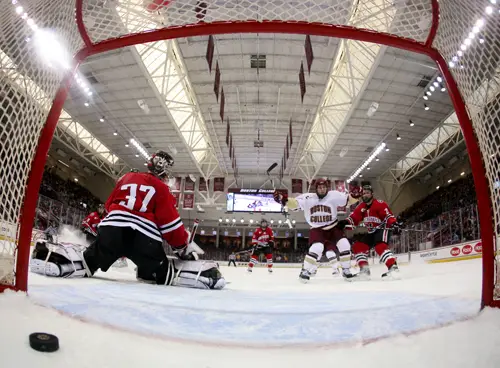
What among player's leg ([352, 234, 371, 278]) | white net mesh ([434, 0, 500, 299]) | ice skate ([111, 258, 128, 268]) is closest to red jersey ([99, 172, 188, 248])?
white net mesh ([434, 0, 500, 299])

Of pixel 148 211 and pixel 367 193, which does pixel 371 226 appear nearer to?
pixel 367 193

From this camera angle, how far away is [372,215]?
201 inches

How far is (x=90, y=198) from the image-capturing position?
68.0 feet

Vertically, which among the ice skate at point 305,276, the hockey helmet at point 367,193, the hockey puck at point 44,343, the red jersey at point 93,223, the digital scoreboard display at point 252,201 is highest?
the digital scoreboard display at point 252,201

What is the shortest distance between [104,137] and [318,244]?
14.8 meters

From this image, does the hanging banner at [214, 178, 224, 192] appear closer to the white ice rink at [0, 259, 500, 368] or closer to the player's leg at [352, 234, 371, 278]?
the player's leg at [352, 234, 371, 278]

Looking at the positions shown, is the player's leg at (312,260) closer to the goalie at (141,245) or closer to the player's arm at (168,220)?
the goalie at (141,245)

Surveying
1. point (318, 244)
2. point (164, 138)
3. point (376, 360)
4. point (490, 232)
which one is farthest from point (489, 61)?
point (164, 138)

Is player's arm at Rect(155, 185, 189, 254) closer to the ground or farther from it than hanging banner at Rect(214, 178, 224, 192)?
closer to the ground

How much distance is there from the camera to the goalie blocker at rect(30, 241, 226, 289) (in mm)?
2562

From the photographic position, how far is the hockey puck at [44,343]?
2.69 feet

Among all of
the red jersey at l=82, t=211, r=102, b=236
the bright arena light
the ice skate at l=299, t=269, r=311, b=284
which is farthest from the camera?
the red jersey at l=82, t=211, r=102, b=236

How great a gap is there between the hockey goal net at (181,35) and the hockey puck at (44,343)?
1.98 feet

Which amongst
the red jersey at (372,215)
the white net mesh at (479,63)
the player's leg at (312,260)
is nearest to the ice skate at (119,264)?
the player's leg at (312,260)
